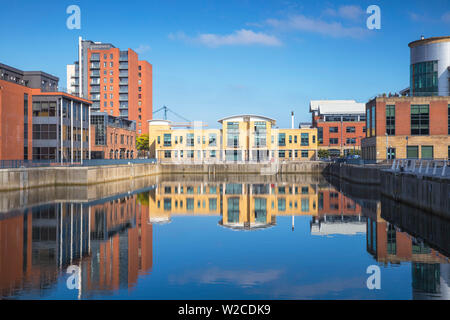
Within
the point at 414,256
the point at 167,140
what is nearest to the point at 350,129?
the point at 167,140

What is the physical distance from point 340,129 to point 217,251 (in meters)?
121

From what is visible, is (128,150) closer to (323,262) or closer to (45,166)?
(45,166)

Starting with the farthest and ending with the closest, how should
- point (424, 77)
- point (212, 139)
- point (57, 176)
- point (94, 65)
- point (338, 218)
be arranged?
point (94, 65) → point (212, 139) → point (424, 77) → point (57, 176) → point (338, 218)

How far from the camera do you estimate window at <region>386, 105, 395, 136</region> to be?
230 feet

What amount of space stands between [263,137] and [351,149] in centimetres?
3727

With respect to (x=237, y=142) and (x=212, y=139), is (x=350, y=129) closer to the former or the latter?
(x=237, y=142)

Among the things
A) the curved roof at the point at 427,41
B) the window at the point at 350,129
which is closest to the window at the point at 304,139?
the window at the point at 350,129

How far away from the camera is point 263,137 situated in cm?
11150

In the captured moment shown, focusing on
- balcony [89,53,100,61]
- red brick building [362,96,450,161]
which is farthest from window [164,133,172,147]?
red brick building [362,96,450,161]

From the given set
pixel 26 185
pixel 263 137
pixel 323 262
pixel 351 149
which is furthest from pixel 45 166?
pixel 351 149

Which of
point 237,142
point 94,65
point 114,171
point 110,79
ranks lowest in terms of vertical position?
point 114,171

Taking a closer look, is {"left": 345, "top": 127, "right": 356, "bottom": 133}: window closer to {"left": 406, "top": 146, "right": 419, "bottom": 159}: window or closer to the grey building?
the grey building

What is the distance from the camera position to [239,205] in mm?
46531

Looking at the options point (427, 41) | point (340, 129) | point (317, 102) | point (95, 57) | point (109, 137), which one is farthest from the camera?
point (317, 102)
